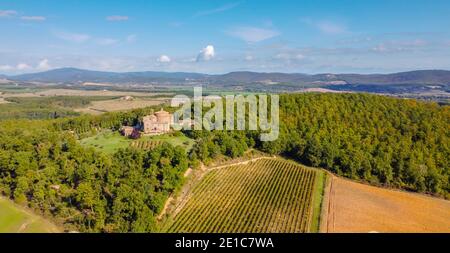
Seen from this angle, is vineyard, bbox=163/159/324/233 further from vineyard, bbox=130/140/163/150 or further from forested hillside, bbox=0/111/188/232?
vineyard, bbox=130/140/163/150

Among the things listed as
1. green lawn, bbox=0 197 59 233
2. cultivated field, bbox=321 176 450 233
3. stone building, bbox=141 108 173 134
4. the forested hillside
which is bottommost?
cultivated field, bbox=321 176 450 233

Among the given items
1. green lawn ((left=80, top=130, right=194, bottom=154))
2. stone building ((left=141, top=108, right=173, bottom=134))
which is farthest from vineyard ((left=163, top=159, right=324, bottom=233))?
stone building ((left=141, top=108, right=173, bottom=134))

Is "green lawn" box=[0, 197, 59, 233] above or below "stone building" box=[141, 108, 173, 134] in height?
below

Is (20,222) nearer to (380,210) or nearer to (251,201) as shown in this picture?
(251,201)

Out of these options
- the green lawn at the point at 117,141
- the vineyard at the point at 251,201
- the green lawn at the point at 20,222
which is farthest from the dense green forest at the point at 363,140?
the green lawn at the point at 20,222

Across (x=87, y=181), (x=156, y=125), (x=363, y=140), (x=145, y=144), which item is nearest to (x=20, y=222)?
(x=87, y=181)
